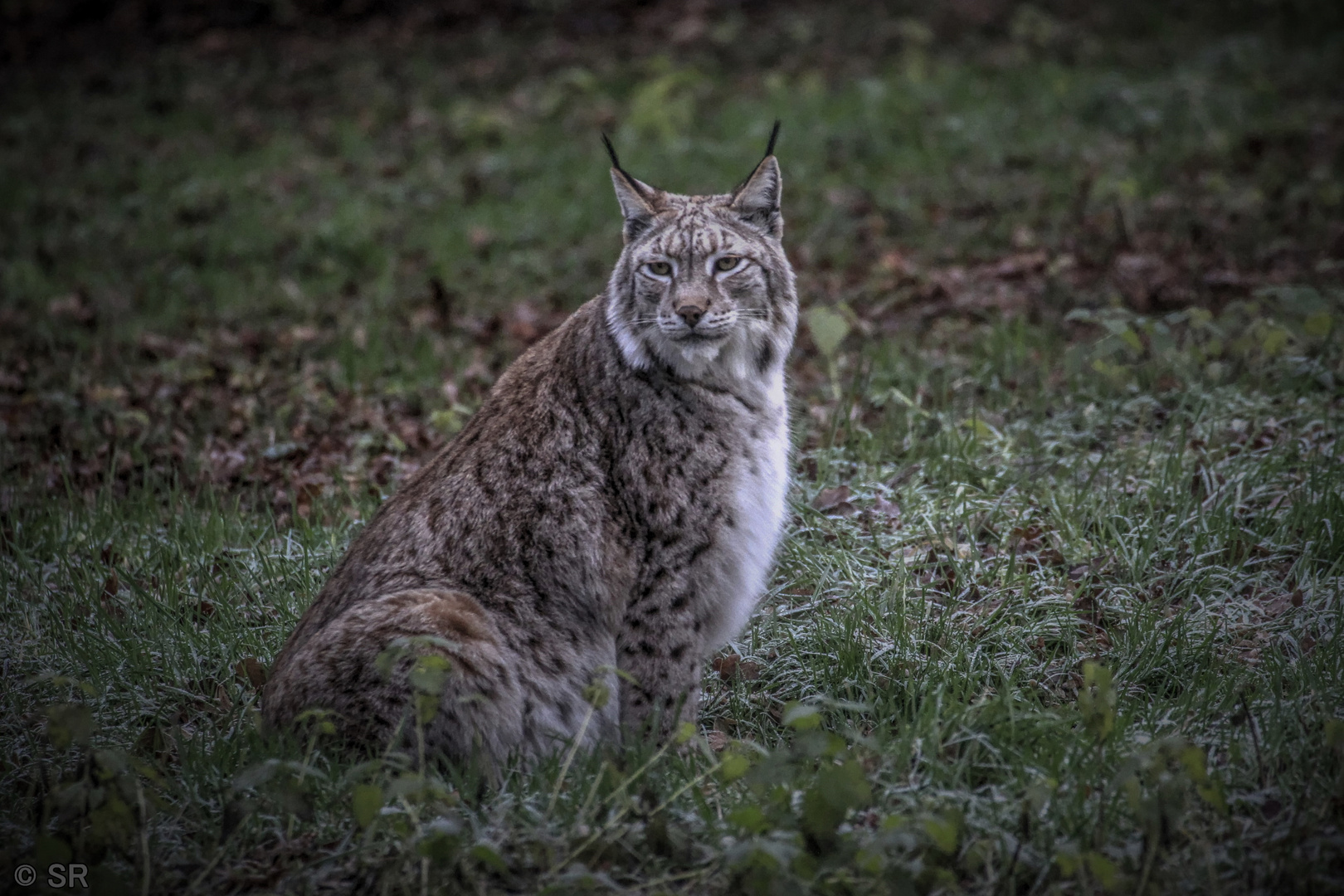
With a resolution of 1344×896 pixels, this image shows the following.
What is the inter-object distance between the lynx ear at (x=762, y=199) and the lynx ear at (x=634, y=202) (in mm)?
305

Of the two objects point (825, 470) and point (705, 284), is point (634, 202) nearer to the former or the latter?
point (705, 284)

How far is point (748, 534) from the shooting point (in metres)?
4.09

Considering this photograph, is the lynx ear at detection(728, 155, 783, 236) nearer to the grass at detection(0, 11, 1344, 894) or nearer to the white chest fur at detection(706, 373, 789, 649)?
the white chest fur at detection(706, 373, 789, 649)

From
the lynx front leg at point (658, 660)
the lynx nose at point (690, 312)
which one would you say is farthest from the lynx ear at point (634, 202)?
the lynx front leg at point (658, 660)

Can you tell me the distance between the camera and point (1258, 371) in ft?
19.6

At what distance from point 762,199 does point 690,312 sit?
2.06 ft

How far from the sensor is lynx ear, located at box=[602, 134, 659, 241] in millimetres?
4316

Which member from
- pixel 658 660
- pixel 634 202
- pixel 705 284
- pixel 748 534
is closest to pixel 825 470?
pixel 748 534

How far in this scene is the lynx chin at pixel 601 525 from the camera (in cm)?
365

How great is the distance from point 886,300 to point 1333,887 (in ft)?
17.9

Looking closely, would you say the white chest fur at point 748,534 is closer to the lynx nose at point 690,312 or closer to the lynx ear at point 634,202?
the lynx nose at point 690,312

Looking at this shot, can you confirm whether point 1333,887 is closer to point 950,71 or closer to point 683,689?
point 683,689

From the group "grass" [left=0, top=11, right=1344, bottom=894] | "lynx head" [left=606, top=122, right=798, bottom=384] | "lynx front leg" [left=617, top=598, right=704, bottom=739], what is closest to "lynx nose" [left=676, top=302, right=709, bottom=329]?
"lynx head" [left=606, top=122, right=798, bottom=384]

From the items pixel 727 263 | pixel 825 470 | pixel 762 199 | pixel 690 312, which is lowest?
pixel 825 470
